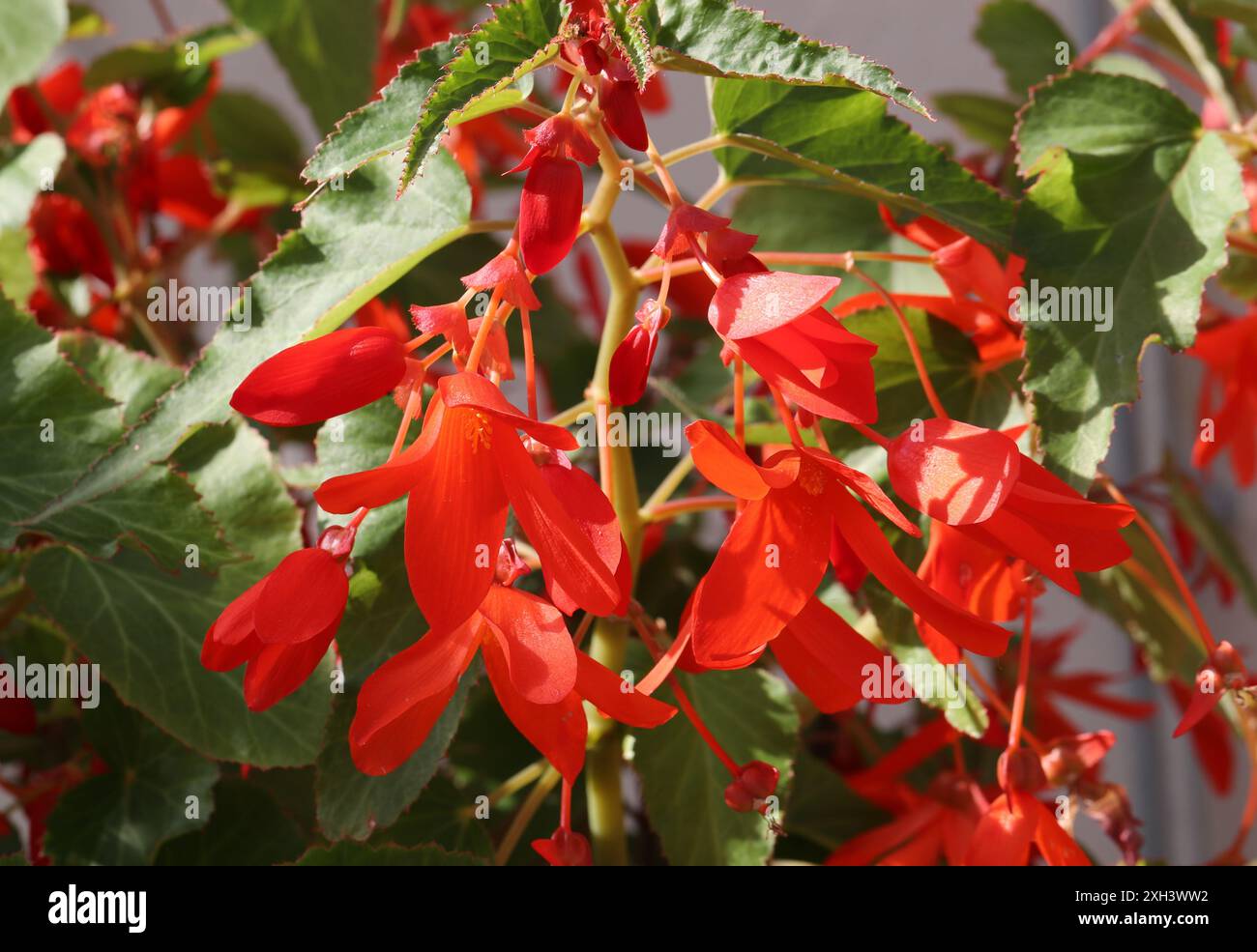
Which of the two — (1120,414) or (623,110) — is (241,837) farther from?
(1120,414)

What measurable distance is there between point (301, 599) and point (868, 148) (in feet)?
0.71

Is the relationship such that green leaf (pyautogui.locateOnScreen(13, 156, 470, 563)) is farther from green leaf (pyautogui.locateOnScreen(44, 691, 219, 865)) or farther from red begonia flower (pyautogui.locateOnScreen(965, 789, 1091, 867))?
red begonia flower (pyautogui.locateOnScreen(965, 789, 1091, 867))

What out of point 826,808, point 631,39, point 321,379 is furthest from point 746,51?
→ point 826,808

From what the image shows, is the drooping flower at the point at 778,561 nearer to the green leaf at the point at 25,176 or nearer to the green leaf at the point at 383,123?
the green leaf at the point at 383,123

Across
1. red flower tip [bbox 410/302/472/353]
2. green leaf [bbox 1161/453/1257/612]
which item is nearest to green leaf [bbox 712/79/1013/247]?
red flower tip [bbox 410/302/472/353]

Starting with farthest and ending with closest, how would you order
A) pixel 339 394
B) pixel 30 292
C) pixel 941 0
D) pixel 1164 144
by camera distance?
pixel 941 0, pixel 30 292, pixel 1164 144, pixel 339 394

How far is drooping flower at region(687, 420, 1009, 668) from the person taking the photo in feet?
0.91
